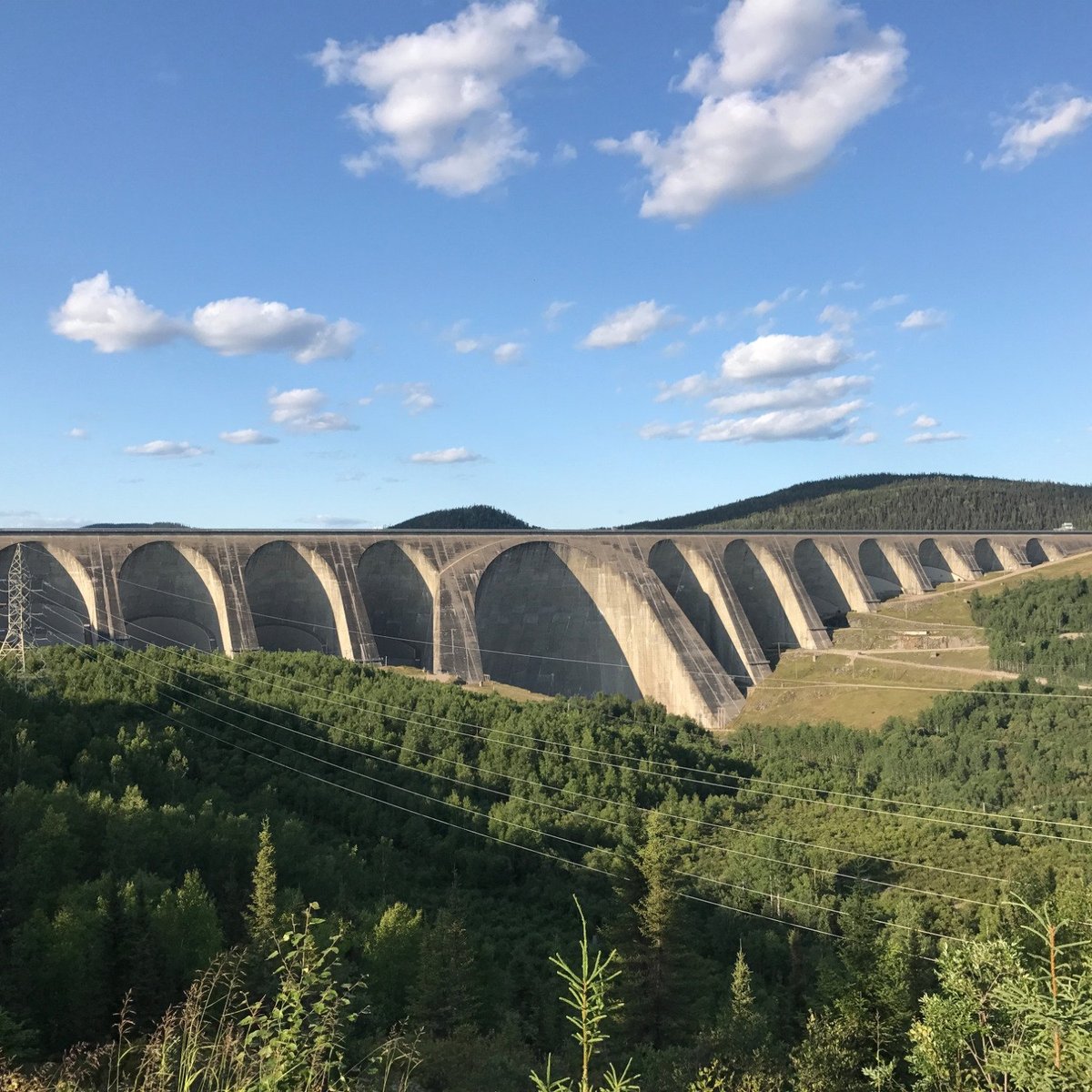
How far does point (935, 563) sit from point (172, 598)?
7379cm

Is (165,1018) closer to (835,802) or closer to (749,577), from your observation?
(835,802)

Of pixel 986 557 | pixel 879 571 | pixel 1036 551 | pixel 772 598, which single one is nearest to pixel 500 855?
pixel 772 598

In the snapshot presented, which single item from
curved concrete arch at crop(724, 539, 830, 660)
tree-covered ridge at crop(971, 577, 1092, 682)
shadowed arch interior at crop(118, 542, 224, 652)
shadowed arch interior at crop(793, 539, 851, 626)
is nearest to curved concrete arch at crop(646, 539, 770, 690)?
curved concrete arch at crop(724, 539, 830, 660)

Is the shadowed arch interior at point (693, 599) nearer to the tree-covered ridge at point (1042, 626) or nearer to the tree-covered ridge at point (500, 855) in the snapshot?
the tree-covered ridge at point (500, 855)

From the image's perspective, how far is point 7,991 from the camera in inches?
587

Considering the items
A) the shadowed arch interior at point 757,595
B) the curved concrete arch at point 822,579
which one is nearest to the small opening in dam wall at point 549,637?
the shadowed arch interior at point 757,595

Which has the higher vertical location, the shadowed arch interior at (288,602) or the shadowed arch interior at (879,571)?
the shadowed arch interior at (288,602)

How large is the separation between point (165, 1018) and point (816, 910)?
87.0ft

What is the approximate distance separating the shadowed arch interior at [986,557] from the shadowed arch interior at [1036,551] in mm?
7278

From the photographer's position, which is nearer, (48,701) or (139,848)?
(139,848)

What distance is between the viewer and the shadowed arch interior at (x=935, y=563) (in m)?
90.1

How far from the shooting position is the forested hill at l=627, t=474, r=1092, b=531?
156 metres

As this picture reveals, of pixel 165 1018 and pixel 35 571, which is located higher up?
pixel 35 571

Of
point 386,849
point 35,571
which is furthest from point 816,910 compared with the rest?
point 35,571
